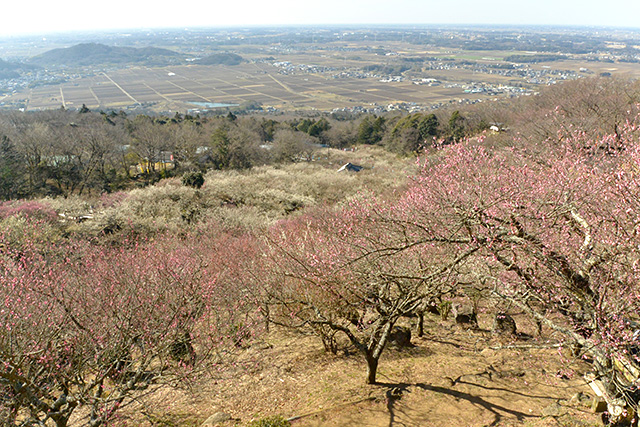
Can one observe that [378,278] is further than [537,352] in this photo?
No

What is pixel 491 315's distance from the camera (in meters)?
11.2

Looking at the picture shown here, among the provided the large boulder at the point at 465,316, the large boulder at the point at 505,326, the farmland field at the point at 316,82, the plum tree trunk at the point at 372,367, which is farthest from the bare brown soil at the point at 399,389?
the farmland field at the point at 316,82

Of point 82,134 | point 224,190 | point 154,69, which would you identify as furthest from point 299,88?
point 224,190

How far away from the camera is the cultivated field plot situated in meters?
90.8

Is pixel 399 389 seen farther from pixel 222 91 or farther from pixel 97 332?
pixel 222 91

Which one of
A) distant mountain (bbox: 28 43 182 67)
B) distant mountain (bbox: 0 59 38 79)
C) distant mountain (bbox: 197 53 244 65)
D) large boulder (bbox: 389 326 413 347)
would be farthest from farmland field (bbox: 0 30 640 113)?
large boulder (bbox: 389 326 413 347)

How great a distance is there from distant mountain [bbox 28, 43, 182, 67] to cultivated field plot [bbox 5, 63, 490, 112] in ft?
66.2

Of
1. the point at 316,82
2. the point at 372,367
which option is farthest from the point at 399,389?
the point at 316,82

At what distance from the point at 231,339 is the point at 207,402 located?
145cm

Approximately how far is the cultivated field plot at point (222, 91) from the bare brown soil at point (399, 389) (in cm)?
7909

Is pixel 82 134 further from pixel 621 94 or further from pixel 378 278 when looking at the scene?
pixel 621 94

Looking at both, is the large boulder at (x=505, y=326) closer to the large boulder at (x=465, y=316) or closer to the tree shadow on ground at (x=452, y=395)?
the large boulder at (x=465, y=316)

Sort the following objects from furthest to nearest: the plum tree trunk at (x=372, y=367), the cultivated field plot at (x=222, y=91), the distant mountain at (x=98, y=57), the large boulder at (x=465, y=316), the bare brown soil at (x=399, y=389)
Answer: the distant mountain at (x=98, y=57), the cultivated field plot at (x=222, y=91), the large boulder at (x=465, y=316), the plum tree trunk at (x=372, y=367), the bare brown soil at (x=399, y=389)

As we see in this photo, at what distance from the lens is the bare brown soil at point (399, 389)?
20.9 ft
